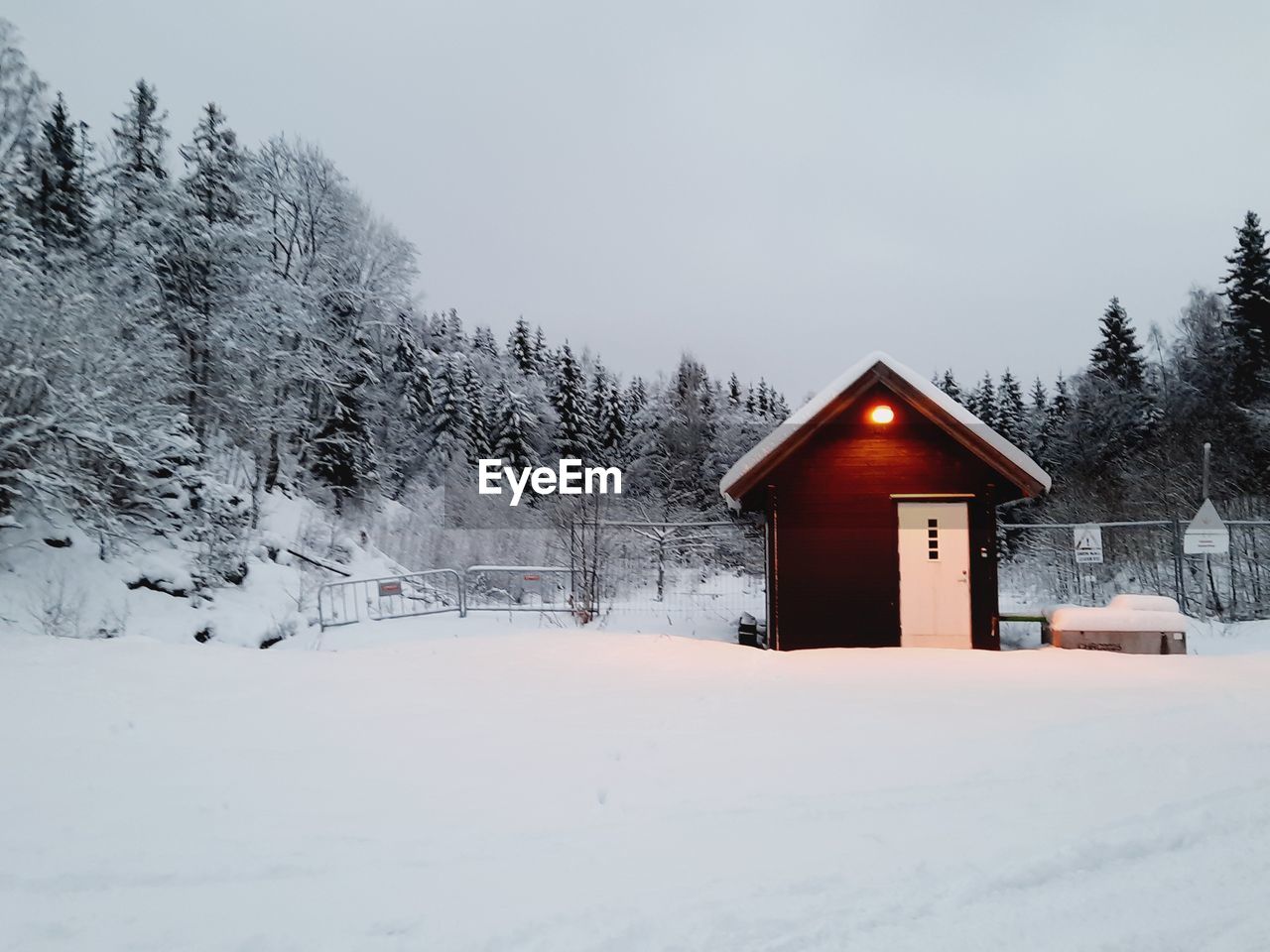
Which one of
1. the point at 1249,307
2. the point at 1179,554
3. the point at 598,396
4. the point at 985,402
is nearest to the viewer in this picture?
the point at 1179,554

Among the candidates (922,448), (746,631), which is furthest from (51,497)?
(922,448)

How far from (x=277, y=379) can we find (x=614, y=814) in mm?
22448

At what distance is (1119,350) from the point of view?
1497 inches

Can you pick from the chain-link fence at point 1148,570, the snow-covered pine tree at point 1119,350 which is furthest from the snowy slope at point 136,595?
the snow-covered pine tree at point 1119,350

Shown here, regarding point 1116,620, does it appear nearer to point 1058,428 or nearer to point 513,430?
point 513,430

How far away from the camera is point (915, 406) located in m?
10.8

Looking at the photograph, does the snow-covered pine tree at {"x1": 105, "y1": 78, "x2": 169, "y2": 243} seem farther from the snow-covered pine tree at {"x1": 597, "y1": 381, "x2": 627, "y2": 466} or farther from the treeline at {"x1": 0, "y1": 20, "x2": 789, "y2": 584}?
the snow-covered pine tree at {"x1": 597, "y1": 381, "x2": 627, "y2": 466}

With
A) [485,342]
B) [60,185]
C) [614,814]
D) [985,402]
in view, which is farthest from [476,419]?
[614,814]

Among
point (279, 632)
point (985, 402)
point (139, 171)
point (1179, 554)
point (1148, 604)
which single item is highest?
point (139, 171)

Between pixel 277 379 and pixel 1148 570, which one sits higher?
pixel 277 379

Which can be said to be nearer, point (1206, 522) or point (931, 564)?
point (931, 564)

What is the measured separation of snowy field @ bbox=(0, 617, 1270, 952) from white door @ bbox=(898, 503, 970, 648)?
12.8 ft

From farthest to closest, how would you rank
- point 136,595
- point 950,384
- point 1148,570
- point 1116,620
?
point 950,384 < point 1148,570 < point 136,595 < point 1116,620

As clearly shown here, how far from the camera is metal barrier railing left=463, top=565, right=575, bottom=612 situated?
1546cm
